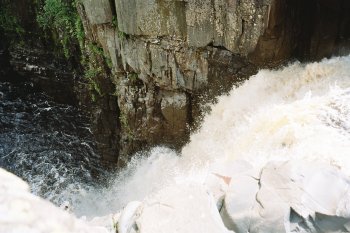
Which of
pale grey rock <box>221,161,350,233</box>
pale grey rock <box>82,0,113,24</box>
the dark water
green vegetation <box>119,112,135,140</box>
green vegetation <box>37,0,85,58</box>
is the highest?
pale grey rock <box>82,0,113,24</box>

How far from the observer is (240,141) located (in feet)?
21.6

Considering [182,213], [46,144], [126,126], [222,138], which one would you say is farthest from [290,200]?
[46,144]

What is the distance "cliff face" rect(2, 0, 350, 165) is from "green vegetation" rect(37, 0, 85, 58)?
0.45 metres

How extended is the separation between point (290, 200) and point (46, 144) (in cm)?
961

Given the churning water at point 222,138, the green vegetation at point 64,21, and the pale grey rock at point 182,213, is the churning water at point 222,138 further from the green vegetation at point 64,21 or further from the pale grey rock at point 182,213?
the green vegetation at point 64,21

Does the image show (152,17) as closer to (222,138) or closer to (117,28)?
(117,28)

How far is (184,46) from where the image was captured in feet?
27.2

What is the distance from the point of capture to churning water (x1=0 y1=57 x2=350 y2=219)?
5.39 metres

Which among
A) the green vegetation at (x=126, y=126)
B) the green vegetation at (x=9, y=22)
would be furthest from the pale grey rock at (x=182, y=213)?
the green vegetation at (x=9, y=22)

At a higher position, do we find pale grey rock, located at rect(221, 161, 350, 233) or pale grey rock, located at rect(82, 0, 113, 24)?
pale grey rock, located at rect(82, 0, 113, 24)

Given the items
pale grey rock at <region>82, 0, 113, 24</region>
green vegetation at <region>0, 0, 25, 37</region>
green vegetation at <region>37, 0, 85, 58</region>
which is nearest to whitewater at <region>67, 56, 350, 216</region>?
pale grey rock at <region>82, 0, 113, 24</region>

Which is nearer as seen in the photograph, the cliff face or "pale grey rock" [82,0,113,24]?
the cliff face

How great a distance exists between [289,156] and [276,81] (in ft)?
9.95

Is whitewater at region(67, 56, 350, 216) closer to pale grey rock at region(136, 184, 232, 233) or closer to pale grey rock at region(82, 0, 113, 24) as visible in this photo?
pale grey rock at region(136, 184, 232, 233)
